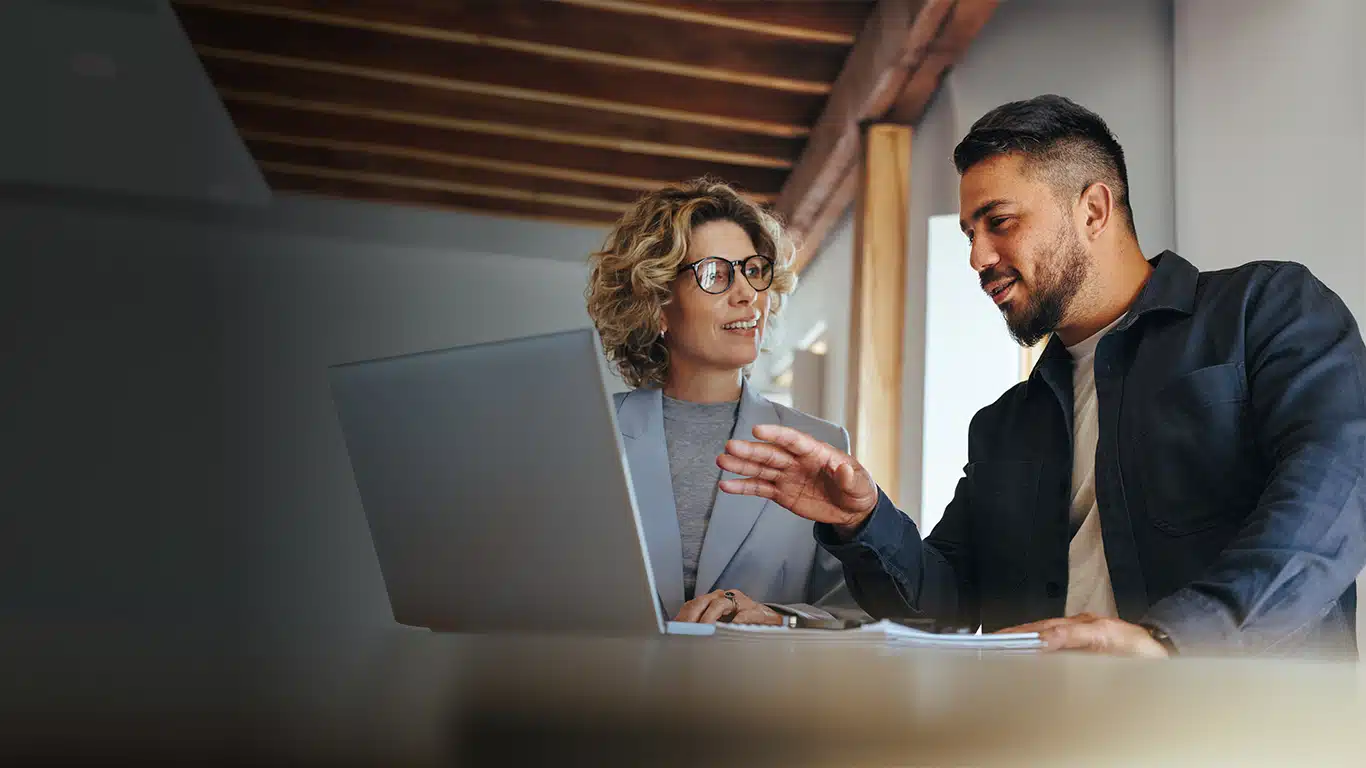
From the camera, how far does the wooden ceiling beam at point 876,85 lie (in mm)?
3715

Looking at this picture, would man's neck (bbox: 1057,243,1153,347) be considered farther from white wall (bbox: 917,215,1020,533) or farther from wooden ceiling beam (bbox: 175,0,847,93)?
wooden ceiling beam (bbox: 175,0,847,93)

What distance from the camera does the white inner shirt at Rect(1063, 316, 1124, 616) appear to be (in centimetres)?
191

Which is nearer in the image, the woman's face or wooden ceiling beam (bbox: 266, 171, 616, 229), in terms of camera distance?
the woman's face

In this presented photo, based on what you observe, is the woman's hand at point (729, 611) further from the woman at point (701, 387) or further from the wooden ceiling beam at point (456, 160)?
the wooden ceiling beam at point (456, 160)

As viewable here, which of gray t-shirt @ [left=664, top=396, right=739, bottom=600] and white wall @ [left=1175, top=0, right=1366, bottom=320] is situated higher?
white wall @ [left=1175, top=0, right=1366, bottom=320]

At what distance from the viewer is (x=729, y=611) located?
1.81m

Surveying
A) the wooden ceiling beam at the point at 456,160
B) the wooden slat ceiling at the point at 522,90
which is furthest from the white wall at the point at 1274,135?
the wooden ceiling beam at the point at 456,160

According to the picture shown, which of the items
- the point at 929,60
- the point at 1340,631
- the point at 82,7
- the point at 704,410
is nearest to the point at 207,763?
the point at 1340,631

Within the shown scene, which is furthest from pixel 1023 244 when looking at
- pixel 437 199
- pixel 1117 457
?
pixel 437 199

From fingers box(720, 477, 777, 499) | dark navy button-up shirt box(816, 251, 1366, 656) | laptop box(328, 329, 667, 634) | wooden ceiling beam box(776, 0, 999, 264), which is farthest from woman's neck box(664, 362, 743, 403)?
wooden ceiling beam box(776, 0, 999, 264)

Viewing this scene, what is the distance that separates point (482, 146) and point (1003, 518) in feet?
12.4

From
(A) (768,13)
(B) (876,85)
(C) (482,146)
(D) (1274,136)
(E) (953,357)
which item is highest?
(A) (768,13)

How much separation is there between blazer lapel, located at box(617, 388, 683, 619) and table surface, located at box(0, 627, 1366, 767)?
5.95ft

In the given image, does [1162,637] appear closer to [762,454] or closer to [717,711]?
[762,454]
